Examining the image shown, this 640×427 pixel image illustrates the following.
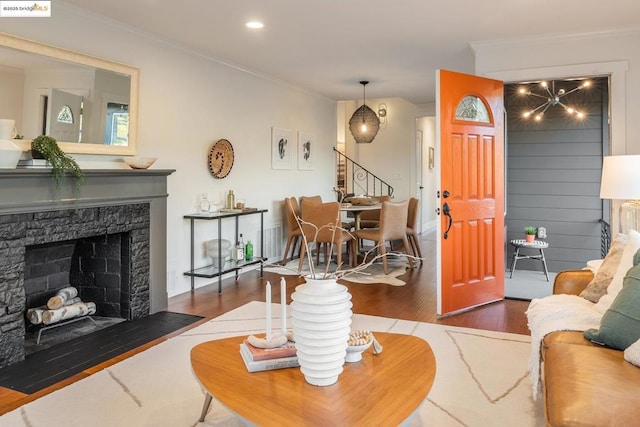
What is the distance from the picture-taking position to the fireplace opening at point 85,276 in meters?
3.54

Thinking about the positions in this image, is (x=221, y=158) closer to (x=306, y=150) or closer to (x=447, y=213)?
(x=306, y=150)

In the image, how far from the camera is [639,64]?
410 cm

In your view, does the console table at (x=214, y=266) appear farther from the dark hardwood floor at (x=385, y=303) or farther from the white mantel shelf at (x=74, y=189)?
the white mantel shelf at (x=74, y=189)

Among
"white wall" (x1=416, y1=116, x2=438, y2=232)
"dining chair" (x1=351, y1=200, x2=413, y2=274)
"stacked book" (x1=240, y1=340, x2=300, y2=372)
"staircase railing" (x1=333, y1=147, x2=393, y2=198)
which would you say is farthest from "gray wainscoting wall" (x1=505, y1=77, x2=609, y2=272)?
"stacked book" (x1=240, y1=340, x2=300, y2=372)

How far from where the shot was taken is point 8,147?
2.96 meters

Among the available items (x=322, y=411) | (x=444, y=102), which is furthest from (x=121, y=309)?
(x=444, y=102)

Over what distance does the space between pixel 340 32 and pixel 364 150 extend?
5226mm

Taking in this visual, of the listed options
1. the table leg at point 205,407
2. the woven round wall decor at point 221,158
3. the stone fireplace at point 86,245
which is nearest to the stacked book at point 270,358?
the table leg at point 205,407

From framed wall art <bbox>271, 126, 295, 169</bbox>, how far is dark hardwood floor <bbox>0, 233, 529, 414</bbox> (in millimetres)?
1668

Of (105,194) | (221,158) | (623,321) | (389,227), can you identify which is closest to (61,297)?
(105,194)

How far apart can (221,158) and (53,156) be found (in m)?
2.21

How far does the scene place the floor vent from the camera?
6191 millimetres

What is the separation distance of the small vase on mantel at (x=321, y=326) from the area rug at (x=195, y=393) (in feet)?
1.51

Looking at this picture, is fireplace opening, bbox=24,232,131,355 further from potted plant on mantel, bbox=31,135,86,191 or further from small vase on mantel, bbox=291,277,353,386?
small vase on mantel, bbox=291,277,353,386
